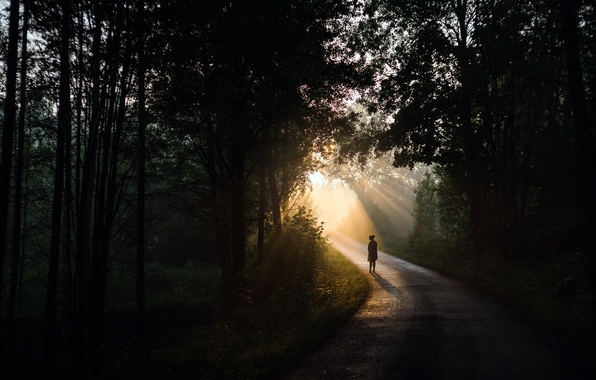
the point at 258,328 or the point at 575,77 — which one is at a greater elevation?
the point at 575,77

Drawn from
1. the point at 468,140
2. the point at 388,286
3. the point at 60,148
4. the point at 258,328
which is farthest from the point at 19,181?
the point at 468,140

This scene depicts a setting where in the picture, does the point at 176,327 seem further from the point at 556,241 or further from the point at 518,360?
the point at 556,241

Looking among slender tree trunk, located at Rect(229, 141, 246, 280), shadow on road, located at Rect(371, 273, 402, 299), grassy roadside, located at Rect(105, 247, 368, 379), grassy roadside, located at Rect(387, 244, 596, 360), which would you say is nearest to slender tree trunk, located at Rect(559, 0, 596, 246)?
grassy roadside, located at Rect(387, 244, 596, 360)

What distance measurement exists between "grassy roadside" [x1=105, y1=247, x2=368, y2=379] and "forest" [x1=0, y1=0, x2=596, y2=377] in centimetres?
42

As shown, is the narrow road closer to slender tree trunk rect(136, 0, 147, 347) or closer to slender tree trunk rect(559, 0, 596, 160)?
slender tree trunk rect(559, 0, 596, 160)

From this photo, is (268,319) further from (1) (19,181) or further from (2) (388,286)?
(1) (19,181)

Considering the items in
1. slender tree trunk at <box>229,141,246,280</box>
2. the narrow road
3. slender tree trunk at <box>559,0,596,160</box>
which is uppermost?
slender tree trunk at <box>559,0,596,160</box>

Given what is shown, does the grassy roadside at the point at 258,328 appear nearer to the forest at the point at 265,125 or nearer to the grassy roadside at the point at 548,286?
the forest at the point at 265,125

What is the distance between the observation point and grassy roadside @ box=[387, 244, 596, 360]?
26.6ft

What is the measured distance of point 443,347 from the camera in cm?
694

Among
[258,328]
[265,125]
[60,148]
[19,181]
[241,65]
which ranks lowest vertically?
[258,328]

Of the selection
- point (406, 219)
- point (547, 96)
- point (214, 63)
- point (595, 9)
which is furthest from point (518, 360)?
point (406, 219)

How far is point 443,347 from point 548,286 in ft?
22.5

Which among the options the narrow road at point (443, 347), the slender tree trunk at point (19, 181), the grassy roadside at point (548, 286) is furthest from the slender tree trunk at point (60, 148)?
the grassy roadside at point (548, 286)
